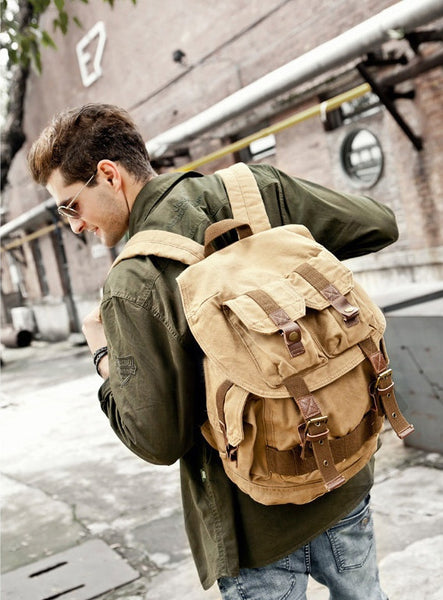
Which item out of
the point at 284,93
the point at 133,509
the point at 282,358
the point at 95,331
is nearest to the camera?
the point at 282,358

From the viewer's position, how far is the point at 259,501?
1.30 metres

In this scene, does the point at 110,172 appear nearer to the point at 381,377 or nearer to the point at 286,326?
the point at 286,326

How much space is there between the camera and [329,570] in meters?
1.51

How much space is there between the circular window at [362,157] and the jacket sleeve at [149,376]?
7.57m

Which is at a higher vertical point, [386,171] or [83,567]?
[386,171]

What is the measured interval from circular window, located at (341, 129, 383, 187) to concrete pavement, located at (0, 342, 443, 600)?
190 inches

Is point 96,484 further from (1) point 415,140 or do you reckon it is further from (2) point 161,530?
(1) point 415,140

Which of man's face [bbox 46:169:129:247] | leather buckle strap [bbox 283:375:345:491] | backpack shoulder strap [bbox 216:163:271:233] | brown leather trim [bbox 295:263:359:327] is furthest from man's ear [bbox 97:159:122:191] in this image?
leather buckle strap [bbox 283:375:345:491]

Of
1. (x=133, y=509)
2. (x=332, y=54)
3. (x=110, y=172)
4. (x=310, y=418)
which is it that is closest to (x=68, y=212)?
(x=110, y=172)

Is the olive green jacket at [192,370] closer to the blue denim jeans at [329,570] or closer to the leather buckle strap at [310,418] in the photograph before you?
the blue denim jeans at [329,570]

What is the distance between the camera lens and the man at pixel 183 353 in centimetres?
129

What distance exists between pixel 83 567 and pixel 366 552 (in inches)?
95.3

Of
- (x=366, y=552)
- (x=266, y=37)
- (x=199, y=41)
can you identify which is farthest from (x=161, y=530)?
(x=199, y=41)

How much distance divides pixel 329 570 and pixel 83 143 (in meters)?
1.19
